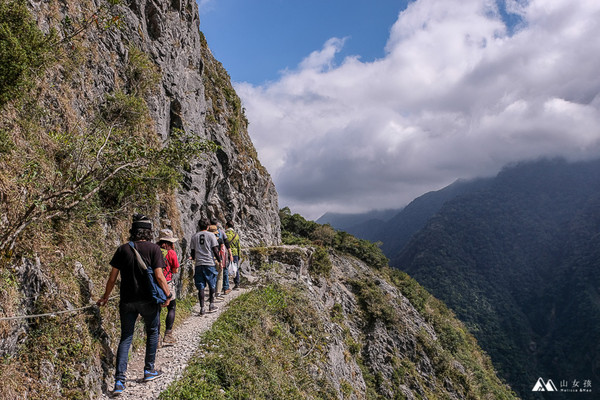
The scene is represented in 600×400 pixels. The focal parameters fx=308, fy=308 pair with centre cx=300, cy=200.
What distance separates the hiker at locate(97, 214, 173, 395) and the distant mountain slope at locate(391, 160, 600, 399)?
103889mm

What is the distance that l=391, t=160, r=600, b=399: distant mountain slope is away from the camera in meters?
89.6

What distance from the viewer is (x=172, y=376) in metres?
5.57

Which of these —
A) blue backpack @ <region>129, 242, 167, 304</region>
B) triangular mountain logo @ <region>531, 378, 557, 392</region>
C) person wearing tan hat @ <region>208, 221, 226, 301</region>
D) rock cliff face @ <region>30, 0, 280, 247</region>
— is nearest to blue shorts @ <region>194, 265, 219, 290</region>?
person wearing tan hat @ <region>208, 221, 226, 301</region>

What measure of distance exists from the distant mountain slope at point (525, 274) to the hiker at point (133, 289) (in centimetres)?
10389

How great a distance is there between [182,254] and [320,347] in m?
6.27

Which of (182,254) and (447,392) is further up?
(182,254)

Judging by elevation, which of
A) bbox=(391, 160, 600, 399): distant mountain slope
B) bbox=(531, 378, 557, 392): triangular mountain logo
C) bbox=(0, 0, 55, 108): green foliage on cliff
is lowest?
bbox=(531, 378, 557, 392): triangular mountain logo

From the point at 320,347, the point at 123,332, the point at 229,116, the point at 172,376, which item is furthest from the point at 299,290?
the point at 229,116

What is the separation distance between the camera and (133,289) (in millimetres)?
4957

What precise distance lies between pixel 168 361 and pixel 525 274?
16840 centimetres

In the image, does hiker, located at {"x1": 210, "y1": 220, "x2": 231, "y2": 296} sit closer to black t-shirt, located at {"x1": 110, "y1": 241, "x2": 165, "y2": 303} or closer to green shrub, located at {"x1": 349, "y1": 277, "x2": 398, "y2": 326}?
black t-shirt, located at {"x1": 110, "y1": 241, "x2": 165, "y2": 303}

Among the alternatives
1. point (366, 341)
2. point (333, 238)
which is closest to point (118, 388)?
point (366, 341)

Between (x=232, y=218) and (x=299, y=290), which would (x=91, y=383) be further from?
(x=232, y=218)

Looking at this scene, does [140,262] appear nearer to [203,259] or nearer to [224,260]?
[203,259]
